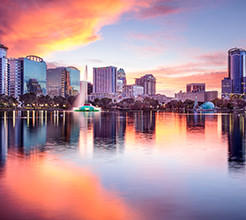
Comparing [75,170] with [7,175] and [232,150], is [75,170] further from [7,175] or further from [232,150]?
[232,150]

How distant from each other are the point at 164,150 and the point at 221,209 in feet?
41.5

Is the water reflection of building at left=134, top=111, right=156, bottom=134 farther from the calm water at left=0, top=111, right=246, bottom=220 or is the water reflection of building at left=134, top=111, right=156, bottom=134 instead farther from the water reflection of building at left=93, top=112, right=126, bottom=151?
the calm water at left=0, top=111, right=246, bottom=220

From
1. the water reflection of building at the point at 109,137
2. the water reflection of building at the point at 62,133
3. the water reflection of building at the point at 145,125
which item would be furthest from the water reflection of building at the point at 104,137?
the water reflection of building at the point at 145,125

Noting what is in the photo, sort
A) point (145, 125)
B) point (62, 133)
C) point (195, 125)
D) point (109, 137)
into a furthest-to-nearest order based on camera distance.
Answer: point (195, 125), point (145, 125), point (62, 133), point (109, 137)

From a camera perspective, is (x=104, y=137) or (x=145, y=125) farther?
(x=145, y=125)

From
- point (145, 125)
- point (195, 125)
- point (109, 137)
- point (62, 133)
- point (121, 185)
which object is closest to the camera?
point (121, 185)

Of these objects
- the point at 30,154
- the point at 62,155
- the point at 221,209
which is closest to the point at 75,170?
the point at 62,155

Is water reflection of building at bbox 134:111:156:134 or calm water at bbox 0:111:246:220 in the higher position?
water reflection of building at bbox 134:111:156:134

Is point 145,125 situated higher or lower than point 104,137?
higher

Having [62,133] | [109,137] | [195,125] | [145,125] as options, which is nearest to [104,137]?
[109,137]

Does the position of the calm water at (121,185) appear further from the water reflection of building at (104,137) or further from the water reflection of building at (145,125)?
the water reflection of building at (145,125)

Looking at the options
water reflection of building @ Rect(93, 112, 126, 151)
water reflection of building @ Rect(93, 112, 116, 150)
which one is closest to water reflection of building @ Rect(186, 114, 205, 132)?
water reflection of building @ Rect(93, 112, 126, 151)

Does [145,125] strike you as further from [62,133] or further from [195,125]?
[62,133]

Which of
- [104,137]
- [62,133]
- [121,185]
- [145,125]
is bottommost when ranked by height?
[121,185]
